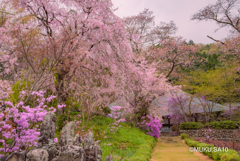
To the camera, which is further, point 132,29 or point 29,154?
point 132,29

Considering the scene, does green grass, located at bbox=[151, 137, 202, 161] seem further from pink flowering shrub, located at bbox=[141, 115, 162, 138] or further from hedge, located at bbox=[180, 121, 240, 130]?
hedge, located at bbox=[180, 121, 240, 130]

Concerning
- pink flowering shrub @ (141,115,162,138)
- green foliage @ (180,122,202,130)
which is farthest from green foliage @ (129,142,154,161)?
green foliage @ (180,122,202,130)

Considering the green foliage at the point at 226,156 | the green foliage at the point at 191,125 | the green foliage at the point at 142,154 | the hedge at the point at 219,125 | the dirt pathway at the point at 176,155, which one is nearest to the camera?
the green foliage at the point at 226,156

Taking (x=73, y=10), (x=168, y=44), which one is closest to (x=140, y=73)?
(x=73, y=10)

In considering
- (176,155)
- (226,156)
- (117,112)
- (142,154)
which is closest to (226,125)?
(176,155)

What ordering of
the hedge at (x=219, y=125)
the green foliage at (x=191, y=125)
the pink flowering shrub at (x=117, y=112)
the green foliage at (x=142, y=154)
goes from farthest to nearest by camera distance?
the green foliage at (x=191, y=125) < the hedge at (x=219, y=125) < the pink flowering shrub at (x=117, y=112) < the green foliage at (x=142, y=154)

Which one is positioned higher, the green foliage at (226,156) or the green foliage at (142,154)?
the green foliage at (226,156)

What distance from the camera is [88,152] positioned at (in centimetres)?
352

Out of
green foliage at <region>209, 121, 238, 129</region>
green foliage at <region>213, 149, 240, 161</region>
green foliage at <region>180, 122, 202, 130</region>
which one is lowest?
green foliage at <region>180, 122, 202, 130</region>

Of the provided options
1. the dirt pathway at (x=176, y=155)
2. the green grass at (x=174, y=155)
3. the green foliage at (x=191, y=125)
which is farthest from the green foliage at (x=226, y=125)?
the dirt pathway at (x=176, y=155)

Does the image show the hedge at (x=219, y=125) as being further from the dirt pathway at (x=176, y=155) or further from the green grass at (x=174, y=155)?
the dirt pathway at (x=176, y=155)

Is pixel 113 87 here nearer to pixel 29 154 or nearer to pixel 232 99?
pixel 29 154

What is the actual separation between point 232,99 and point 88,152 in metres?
24.1

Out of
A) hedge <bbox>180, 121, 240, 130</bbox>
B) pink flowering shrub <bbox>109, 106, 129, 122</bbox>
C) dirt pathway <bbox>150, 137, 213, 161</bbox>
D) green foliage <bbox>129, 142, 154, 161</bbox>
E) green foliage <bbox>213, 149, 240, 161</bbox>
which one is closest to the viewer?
green foliage <bbox>213, 149, 240, 161</bbox>
